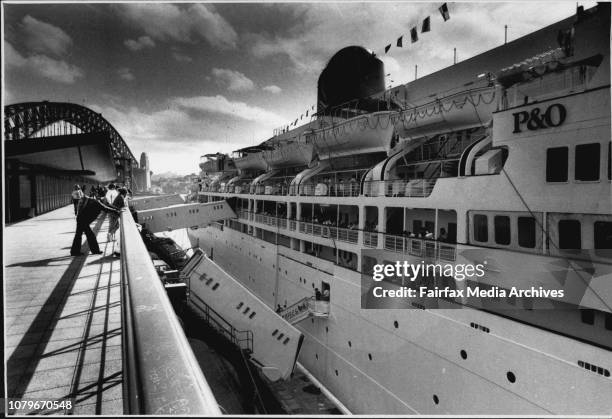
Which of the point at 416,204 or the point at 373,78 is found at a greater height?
the point at 373,78

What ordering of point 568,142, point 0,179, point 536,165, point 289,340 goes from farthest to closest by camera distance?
point 289,340, point 536,165, point 568,142, point 0,179

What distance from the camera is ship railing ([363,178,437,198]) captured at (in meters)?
10.5

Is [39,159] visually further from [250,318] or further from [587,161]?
[587,161]

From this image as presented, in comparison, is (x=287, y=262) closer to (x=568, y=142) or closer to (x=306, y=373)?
(x=306, y=373)

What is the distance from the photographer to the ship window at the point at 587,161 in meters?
6.35

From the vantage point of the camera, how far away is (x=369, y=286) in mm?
11492

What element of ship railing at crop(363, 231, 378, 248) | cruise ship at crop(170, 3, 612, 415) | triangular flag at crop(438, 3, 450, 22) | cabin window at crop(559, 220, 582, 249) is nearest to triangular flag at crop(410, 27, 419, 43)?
triangular flag at crop(438, 3, 450, 22)

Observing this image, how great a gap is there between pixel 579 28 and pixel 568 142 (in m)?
2.74

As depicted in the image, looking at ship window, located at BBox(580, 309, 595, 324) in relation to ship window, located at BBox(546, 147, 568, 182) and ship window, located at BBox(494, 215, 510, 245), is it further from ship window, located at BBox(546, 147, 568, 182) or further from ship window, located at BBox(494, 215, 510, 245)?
ship window, located at BBox(546, 147, 568, 182)

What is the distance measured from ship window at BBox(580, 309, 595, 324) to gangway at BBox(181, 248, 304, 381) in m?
7.46

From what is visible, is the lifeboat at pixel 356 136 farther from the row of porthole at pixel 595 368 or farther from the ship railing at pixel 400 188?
the row of porthole at pixel 595 368

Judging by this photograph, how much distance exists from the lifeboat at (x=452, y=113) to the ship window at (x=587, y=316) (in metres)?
6.35

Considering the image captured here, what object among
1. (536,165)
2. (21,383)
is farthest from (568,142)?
(21,383)

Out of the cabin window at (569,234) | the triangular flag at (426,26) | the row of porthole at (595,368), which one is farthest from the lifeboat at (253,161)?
the row of porthole at (595,368)
